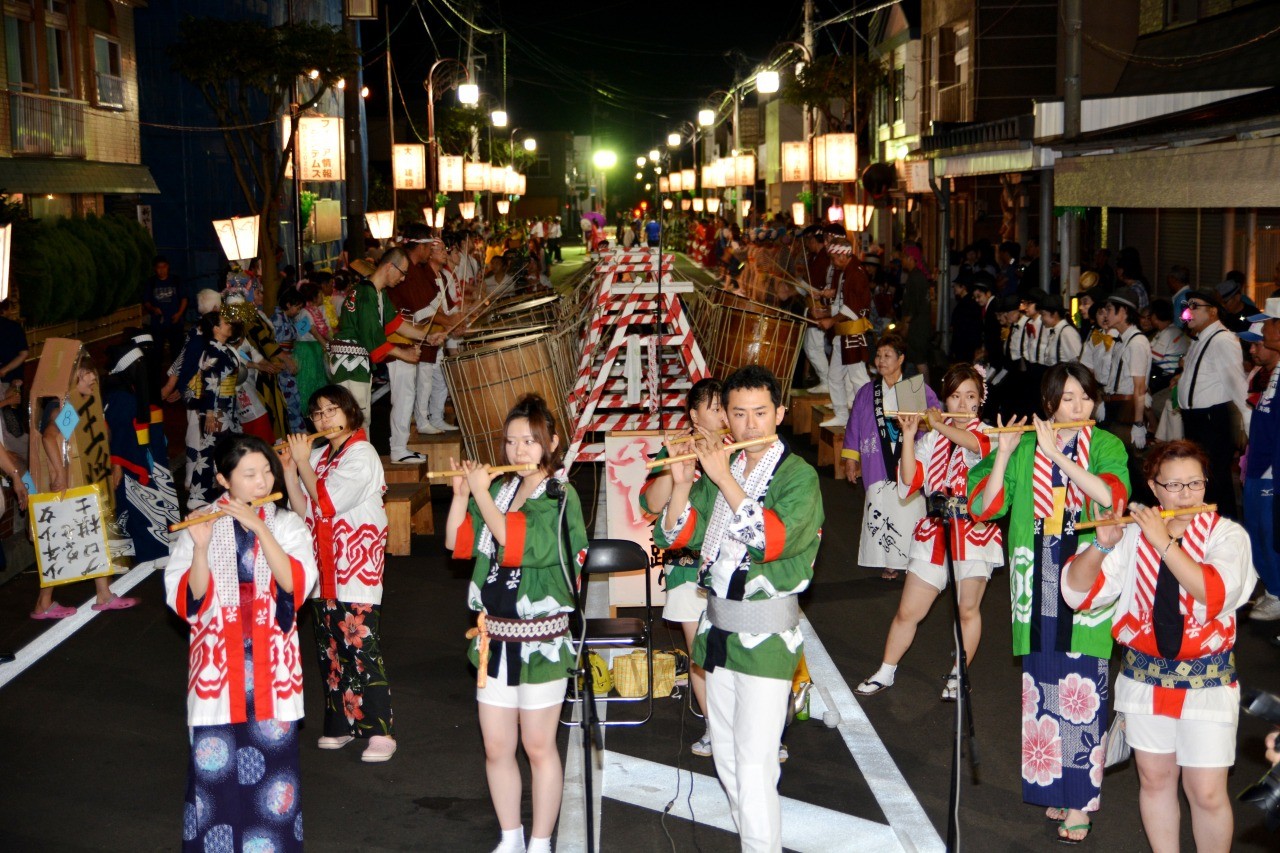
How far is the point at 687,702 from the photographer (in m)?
7.45

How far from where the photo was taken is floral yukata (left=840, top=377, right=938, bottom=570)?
27.8ft

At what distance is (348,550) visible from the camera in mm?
6488

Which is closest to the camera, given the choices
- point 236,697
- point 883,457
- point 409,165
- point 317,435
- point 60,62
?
point 236,697

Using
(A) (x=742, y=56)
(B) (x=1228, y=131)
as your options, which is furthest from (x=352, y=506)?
(A) (x=742, y=56)

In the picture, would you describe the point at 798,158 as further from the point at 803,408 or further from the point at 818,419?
the point at 818,419

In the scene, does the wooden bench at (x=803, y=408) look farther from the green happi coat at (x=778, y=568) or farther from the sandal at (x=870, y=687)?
the green happi coat at (x=778, y=568)

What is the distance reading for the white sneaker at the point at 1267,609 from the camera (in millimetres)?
8656

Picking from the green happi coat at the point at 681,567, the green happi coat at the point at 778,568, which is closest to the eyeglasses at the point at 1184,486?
the green happi coat at the point at 778,568

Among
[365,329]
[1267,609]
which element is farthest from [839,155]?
[1267,609]

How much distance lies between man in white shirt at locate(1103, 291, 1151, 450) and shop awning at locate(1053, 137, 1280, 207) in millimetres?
1091

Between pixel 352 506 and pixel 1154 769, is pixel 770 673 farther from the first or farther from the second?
pixel 352 506

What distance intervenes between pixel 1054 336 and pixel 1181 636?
7631 mm

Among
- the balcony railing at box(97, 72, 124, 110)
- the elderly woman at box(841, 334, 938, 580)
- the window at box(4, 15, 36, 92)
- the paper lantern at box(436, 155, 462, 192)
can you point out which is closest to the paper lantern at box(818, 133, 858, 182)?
the paper lantern at box(436, 155, 462, 192)

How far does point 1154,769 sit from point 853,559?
564 centimetres
